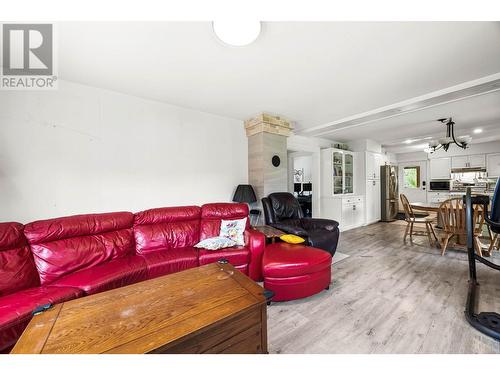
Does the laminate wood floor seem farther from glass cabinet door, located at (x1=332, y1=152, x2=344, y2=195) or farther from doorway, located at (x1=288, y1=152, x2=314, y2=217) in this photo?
doorway, located at (x1=288, y1=152, x2=314, y2=217)

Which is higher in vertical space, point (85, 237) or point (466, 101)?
point (466, 101)

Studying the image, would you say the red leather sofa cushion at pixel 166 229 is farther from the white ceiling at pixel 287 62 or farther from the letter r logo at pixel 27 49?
the letter r logo at pixel 27 49

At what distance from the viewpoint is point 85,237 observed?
1.95 meters

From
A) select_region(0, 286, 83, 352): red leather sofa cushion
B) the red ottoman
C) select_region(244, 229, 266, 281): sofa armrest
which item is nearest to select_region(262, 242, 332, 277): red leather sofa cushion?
the red ottoman

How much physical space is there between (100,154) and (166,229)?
4.00 feet

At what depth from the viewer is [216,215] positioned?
2676 millimetres

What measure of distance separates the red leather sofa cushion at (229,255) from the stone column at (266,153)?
143cm

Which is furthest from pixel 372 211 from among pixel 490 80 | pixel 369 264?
pixel 490 80

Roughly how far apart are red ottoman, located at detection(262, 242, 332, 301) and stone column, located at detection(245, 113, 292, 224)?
1.68 m

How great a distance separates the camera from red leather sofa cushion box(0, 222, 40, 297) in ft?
4.89

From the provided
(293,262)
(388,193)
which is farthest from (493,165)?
(293,262)
